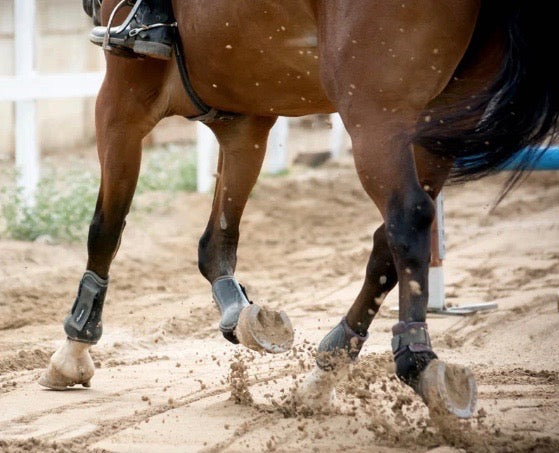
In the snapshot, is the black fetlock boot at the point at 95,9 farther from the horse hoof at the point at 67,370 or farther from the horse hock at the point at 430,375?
the horse hock at the point at 430,375

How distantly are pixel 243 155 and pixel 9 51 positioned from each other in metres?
7.00

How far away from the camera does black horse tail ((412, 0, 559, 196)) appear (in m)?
3.37

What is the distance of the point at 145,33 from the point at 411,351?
5.50ft

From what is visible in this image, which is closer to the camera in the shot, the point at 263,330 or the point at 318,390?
the point at 318,390

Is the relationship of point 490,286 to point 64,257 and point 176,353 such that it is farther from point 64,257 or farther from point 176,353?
point 64,257

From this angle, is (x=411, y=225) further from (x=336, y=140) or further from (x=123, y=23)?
(x=336, y=140)

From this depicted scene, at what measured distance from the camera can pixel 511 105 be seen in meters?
3.44

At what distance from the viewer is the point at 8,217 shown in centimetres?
720

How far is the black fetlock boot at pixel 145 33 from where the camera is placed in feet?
13.6

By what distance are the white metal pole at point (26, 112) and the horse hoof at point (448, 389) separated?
4828mm

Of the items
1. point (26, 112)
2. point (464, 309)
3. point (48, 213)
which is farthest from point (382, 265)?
point (26, 112)

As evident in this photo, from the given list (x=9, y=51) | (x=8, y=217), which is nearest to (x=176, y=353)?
(x=8, y=217)

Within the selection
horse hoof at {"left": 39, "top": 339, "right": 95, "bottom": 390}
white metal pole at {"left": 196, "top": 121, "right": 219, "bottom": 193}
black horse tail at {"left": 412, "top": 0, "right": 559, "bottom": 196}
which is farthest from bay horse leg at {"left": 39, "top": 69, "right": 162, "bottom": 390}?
white metal pole at {"left": 196, "top": 121, "right": 219, "bottom": 193}

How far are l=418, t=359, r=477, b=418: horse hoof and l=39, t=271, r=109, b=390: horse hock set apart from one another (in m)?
1.73
